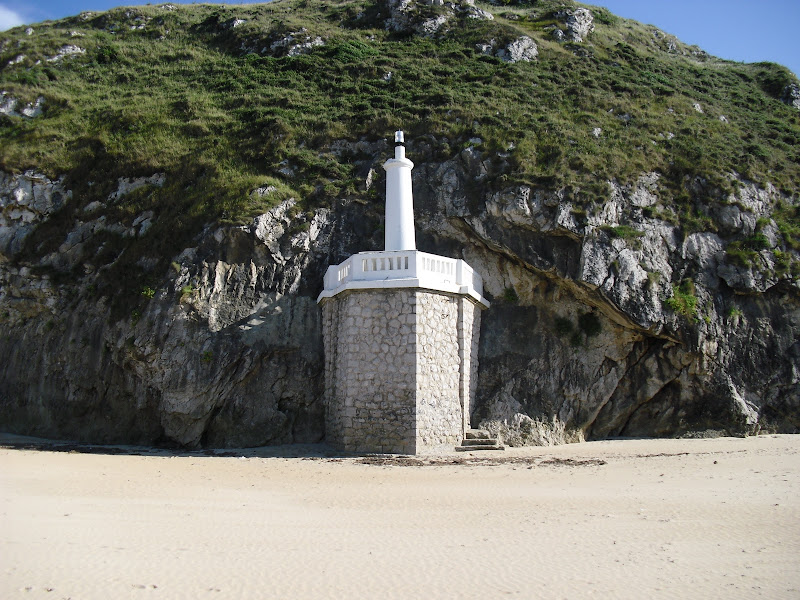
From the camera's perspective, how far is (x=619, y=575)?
A: 671 centimetres

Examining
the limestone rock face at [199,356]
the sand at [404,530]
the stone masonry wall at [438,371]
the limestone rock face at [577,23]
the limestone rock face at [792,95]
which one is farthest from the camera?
the limestone rock face at [577,23]

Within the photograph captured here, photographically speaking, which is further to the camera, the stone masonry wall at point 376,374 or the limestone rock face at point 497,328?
the limestone rock face at point 497,328

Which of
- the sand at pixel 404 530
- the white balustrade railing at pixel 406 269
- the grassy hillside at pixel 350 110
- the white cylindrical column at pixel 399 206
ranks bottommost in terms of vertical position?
the sand at pixel 404 530

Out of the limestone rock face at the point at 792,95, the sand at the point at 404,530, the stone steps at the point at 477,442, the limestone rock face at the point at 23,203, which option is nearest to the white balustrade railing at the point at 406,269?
the stone steps at the point at 477,442

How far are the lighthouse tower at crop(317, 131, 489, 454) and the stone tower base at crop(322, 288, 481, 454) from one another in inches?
1.0

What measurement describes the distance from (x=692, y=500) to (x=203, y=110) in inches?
1003

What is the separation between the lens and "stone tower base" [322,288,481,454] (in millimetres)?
17188

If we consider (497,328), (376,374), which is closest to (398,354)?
(376,374)

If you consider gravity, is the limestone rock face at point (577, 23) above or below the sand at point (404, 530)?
above

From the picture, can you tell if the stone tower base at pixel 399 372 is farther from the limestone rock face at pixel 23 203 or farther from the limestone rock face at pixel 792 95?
the limestone rock face at pixel 792 95

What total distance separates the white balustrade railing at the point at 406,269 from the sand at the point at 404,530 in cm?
534

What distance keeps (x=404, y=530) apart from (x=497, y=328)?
1240 cm

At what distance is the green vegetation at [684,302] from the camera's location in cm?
1955

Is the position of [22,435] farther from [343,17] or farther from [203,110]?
[343,17]
